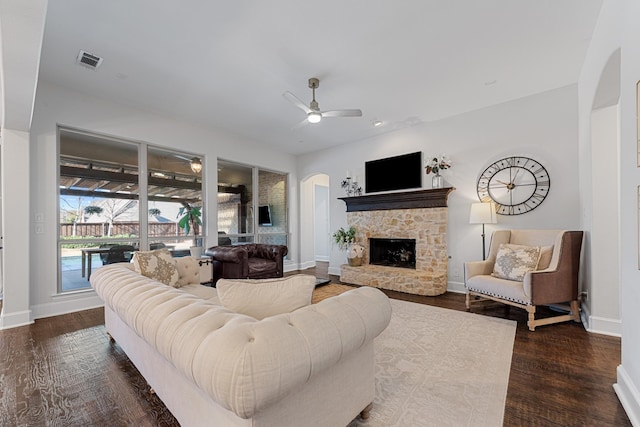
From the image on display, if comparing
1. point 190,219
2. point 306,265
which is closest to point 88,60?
point 190,219

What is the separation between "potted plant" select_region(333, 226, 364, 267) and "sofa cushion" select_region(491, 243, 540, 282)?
236 centimetres

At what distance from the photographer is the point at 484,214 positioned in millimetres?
3906

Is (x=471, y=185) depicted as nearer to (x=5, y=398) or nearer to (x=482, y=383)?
(x=482, y=383)

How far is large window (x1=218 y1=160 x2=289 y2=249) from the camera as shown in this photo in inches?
222

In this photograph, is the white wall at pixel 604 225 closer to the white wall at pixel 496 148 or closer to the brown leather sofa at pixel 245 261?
the white wall at pixel 496 148

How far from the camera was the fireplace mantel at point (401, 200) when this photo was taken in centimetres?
460

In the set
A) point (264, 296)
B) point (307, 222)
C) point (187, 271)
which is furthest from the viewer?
point (307, 222)

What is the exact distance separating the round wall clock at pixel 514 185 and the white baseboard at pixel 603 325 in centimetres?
159

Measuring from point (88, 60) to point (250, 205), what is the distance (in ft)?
12.1

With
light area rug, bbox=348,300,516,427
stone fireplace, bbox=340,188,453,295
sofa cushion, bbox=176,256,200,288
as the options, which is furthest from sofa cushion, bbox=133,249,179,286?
stone fireplace, bbox=340,188,453,295

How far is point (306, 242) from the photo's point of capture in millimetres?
7297

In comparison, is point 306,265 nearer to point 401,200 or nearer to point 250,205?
point 250,205

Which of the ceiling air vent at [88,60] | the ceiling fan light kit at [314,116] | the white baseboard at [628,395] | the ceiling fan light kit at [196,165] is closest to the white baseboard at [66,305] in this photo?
the ceiling fan light kit at [196,165]

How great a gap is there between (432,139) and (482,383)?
3.94 m
